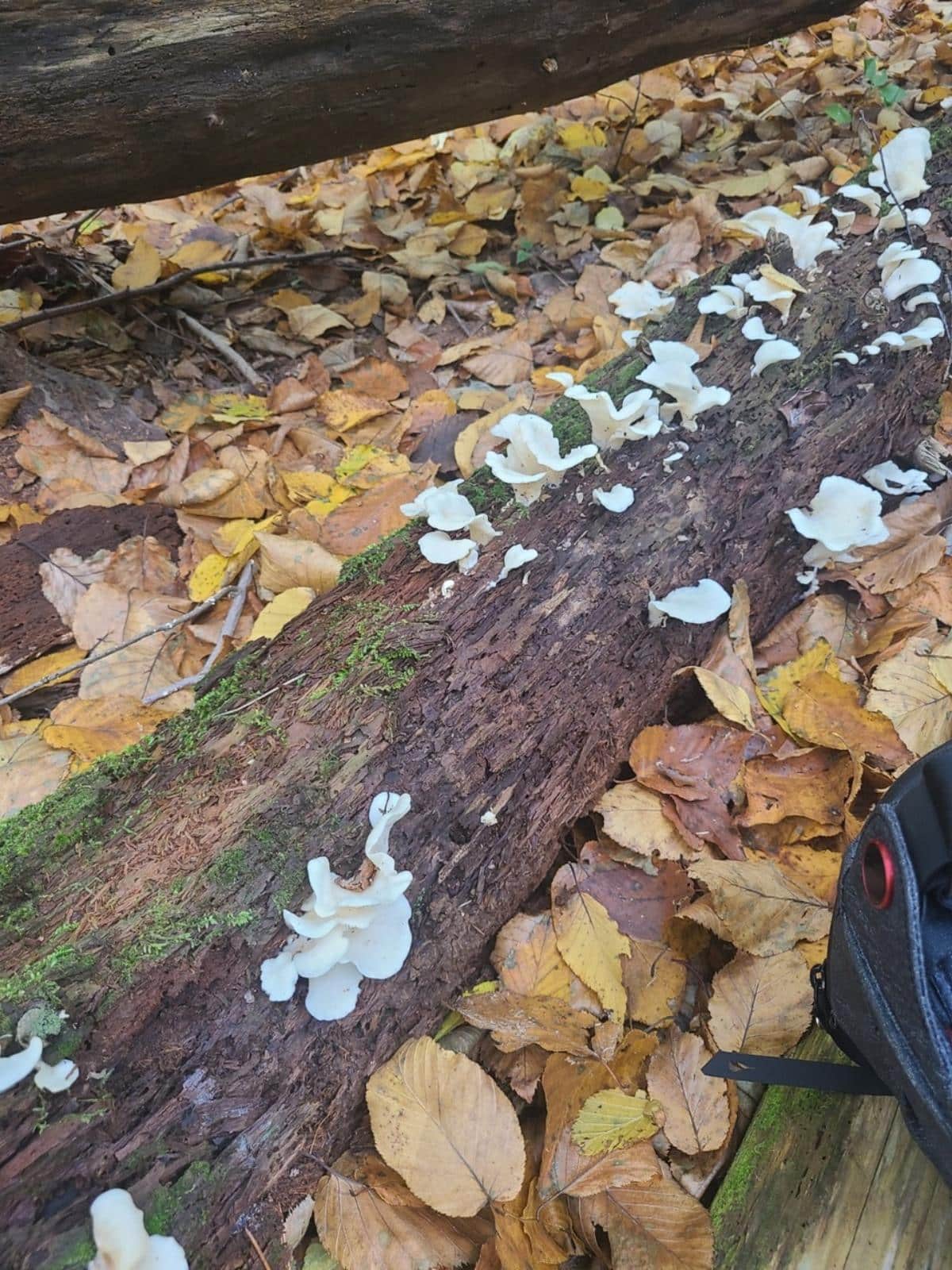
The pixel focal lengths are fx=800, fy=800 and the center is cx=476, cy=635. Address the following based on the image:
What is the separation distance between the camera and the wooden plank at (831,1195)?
66.4 inches

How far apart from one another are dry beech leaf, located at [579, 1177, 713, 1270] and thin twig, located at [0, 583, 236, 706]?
2465 millimetres

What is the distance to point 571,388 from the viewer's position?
2.79 meters

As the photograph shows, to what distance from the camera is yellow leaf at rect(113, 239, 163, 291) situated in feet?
16.7

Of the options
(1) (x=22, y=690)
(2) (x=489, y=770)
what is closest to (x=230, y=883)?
(2) (x=489, y=770)

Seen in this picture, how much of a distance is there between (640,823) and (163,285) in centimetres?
447

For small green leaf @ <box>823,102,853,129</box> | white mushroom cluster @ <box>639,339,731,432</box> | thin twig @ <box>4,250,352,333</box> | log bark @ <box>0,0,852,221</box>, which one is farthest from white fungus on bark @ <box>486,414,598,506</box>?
small green leaf @ <box>823,102,853,129</box>

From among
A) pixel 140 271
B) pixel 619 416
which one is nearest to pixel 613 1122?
pixel 619 416

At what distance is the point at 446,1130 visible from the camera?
1869mm

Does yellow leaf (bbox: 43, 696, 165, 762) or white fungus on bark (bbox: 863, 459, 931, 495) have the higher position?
white fungus on bark (bbox: 863, 459, 931, 495)

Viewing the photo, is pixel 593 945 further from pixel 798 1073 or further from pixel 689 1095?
pixel 798 1073

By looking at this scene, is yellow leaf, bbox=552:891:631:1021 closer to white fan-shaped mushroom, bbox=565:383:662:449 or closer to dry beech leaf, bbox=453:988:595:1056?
dry beech leaf, bbox=453:988:595:1056

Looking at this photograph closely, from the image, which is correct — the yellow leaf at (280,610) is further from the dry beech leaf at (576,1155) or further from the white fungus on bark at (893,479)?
the white fungus on bark at (893,479)

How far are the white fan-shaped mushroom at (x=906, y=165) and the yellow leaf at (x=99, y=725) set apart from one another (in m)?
3.88

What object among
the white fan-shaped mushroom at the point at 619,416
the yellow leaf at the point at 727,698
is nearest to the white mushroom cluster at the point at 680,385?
the white fan-shaped mushroom at the point at 619,416
